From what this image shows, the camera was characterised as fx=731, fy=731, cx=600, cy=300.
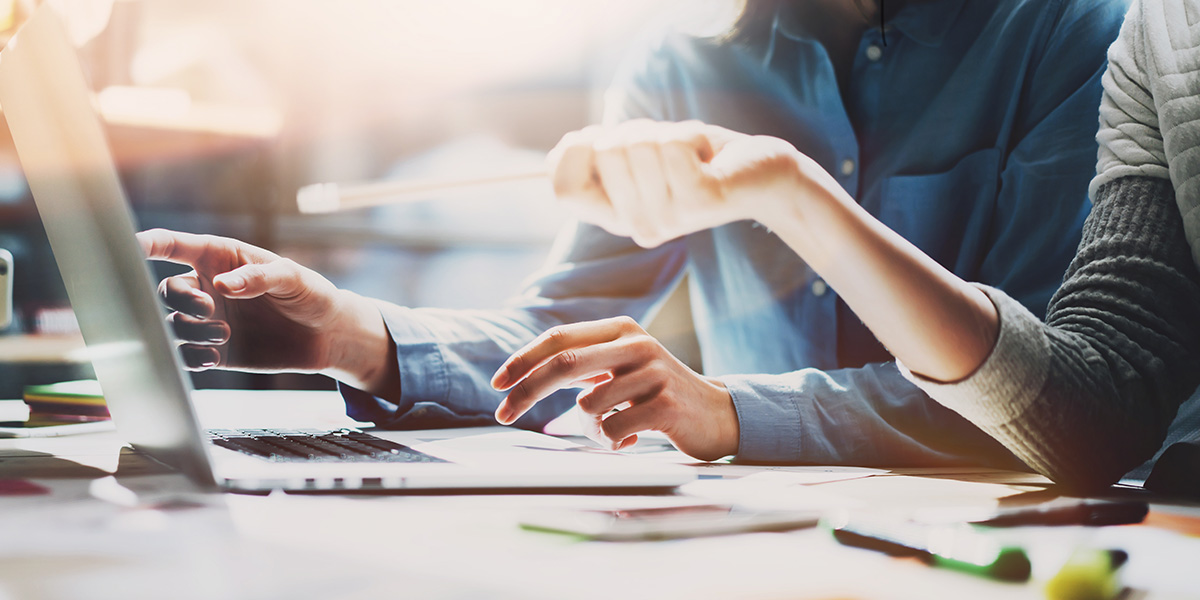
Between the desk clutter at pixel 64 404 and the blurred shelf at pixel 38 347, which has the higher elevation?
the desk clutter at pixel 64 404

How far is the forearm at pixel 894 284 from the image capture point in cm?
42

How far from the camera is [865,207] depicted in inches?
28.5

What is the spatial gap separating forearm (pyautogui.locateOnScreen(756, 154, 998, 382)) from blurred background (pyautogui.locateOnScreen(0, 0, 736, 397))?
2.88ft

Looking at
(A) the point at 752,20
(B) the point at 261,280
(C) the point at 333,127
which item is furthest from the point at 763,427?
(C) the point at 333,127

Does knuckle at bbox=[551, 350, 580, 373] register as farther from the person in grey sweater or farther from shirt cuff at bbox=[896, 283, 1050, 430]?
shirt cuff at bbox=[896, 283, 1050, 430]

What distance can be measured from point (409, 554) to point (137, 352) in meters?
0.20

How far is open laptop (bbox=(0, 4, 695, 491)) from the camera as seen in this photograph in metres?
0.34

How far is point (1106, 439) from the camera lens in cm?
44

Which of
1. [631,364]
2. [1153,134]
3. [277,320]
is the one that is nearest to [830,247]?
[631,364]

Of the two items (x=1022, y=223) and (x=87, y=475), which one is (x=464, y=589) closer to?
(x=87, y=475)

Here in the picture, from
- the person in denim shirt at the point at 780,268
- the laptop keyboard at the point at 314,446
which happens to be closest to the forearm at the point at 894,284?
the person in denim shirt at the point at 780,268

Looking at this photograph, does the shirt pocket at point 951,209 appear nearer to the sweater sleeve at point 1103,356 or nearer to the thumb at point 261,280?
the sweater sleeve at point 1103,356

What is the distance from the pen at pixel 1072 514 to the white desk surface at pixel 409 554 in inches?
0.5

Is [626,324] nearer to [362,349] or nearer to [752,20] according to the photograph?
[362,349]
